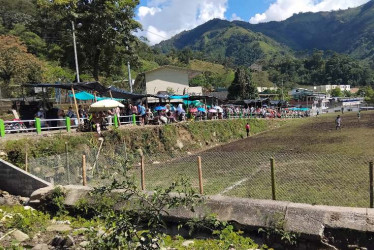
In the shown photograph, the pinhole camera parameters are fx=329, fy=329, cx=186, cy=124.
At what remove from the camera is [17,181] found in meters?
9.80

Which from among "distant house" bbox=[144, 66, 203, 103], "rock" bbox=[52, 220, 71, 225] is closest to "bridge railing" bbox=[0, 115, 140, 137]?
"rock" bbox=[52, 220, 71, 225]

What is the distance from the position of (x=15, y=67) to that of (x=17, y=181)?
24085 millimetres

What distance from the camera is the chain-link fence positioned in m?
9.28

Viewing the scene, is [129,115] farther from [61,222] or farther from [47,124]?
[61,222]

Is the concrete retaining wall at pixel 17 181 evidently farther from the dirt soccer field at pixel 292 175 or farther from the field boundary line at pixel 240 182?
the field boundary line at pixel 240 182

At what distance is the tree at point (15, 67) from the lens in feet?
97.6

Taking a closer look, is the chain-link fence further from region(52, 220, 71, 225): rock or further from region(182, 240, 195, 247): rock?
region(182, 240, 195, 247): rock

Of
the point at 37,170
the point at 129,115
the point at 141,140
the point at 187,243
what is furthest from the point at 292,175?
the point at 129,115

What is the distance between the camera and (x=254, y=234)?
6.00m

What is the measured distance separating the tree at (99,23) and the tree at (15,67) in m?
5.87

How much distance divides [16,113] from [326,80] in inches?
6434

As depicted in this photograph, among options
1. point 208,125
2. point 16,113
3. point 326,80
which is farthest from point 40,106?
point 326,80

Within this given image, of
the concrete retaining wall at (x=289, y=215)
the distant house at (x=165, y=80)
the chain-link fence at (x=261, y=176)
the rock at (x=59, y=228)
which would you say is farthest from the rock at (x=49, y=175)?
the distant house at (x=165, y=80)

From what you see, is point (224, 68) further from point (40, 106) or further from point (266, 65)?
point (40, 106)
